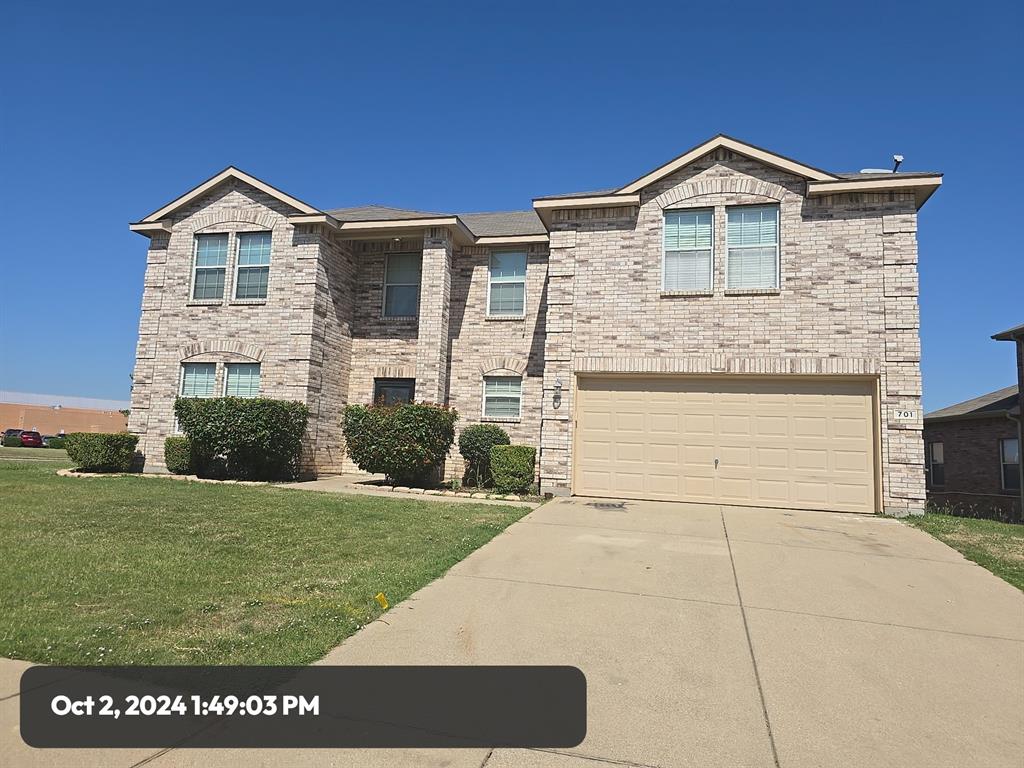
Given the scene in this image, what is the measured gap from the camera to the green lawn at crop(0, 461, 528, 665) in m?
4.41

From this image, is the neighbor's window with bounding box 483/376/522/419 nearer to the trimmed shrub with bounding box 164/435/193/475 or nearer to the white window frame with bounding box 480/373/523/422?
the white window frame with bounding box 480/373/523/422

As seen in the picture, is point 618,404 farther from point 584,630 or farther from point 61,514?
point 61,514

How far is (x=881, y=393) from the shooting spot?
38.0ft

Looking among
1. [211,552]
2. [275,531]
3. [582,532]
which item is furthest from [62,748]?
[582,532]

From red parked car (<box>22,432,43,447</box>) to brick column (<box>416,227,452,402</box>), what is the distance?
3778 centimetres

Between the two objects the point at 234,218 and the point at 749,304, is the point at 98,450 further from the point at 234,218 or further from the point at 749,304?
the point at 749,304

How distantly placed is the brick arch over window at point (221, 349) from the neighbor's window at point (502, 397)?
5758 mm

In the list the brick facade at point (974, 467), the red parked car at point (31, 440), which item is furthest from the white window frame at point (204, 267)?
the red parked car at point (31, 440)

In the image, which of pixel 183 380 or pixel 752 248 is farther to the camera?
pixel 183 380

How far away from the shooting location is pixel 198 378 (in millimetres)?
16281

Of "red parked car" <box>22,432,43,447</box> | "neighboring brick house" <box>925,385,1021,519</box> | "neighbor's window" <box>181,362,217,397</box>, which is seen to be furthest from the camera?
"red parked car" <box>22,432,43,447</box>

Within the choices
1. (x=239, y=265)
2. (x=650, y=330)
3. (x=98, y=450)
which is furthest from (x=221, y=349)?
(x=650, y=330)

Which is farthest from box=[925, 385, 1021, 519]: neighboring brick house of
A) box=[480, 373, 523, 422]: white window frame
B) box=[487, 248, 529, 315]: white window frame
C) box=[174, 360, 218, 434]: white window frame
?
box=[174, 360, 218, 434]: white window frame

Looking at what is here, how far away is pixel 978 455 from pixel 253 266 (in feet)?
73.1
